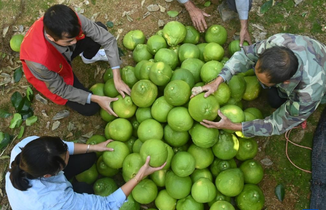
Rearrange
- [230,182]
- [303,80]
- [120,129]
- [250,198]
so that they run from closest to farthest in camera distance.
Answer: [303,80] → [230,182] → [250,198] → [120,129]

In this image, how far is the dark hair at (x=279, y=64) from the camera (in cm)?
269

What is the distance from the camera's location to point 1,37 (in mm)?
4938

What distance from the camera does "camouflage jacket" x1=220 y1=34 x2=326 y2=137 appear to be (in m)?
2.91

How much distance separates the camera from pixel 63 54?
12.0 ft

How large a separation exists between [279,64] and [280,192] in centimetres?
214

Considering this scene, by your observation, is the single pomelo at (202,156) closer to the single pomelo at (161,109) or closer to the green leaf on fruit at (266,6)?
the single pomelo at (161,109)

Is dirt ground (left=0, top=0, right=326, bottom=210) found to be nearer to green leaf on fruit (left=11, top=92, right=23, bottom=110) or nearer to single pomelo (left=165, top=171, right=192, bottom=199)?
green leaf on fruit (left=11, top=92, right=23, bottom=110)

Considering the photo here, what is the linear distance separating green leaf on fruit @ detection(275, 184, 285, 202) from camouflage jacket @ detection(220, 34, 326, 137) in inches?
45.1

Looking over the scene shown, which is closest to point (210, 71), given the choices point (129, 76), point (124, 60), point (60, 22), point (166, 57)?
point (166, 57)

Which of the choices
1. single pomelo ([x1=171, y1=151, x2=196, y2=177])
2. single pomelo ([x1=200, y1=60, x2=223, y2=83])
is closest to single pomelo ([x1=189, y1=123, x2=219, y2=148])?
single pomelo ([x1=171, y1=151, x2=196, y2=177])

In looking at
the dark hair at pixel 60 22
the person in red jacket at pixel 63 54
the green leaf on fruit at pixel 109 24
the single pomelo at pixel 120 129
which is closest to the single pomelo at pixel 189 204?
the single pomelo at pixel 120 129

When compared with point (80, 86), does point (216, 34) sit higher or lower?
higher

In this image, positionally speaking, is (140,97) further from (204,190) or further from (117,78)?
(204,190)

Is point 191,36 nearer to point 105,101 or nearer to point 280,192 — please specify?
point 105,101
